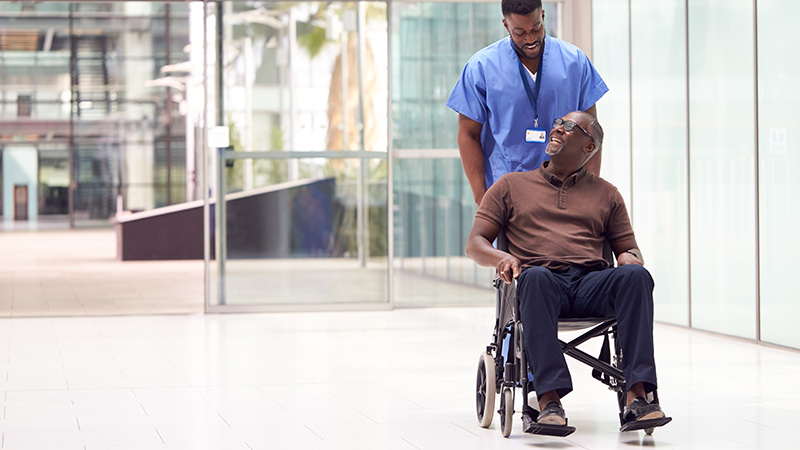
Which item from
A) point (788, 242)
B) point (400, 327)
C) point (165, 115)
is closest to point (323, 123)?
point (400, 327)

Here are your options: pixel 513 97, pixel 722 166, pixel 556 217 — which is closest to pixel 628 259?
pixel 556 217

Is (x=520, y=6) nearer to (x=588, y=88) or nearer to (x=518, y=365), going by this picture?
(x=588, y=88)

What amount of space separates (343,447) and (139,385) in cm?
174

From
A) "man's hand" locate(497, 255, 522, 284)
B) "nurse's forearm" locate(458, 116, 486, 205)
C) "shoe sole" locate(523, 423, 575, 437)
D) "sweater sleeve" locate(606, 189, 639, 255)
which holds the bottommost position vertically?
"shoe sole" locate(523, 423, 575, 437)

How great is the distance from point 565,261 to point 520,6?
854mm

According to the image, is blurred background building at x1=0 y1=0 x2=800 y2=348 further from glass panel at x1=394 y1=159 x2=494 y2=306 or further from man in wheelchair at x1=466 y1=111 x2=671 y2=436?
man in wheelchair at x1=466 y1=111 x2=671 y2=436

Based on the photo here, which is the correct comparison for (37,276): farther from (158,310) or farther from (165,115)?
(165,115)

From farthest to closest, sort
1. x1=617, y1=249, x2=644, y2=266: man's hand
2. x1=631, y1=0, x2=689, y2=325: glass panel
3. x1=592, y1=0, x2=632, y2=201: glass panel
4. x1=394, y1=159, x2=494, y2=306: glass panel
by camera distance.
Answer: x1=394, y1=159, x2=494, y2=306: glass panel → x1=592, y1=0, x2=632, y2=201: glass panel → x1=631, y1=0, x2=689, y2=325: glass panel → x1=617, y1=249, x2=644, y2=266: man's hand

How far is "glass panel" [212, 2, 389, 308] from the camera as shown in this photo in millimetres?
8578

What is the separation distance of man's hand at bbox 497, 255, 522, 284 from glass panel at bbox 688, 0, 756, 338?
3612 millimetres

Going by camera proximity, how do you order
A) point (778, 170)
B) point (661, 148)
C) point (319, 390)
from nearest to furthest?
point (319, 390), point (778, 170), point (661, 148)

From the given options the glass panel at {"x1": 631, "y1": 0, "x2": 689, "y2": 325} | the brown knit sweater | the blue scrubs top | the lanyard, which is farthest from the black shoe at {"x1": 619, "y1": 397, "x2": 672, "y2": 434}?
the glass panel at {"x1": 631, "y1": 0, "x2": 689, "y2": 325}

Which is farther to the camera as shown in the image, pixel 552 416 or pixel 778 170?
pixel 778 170

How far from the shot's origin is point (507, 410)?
11.6 feet
